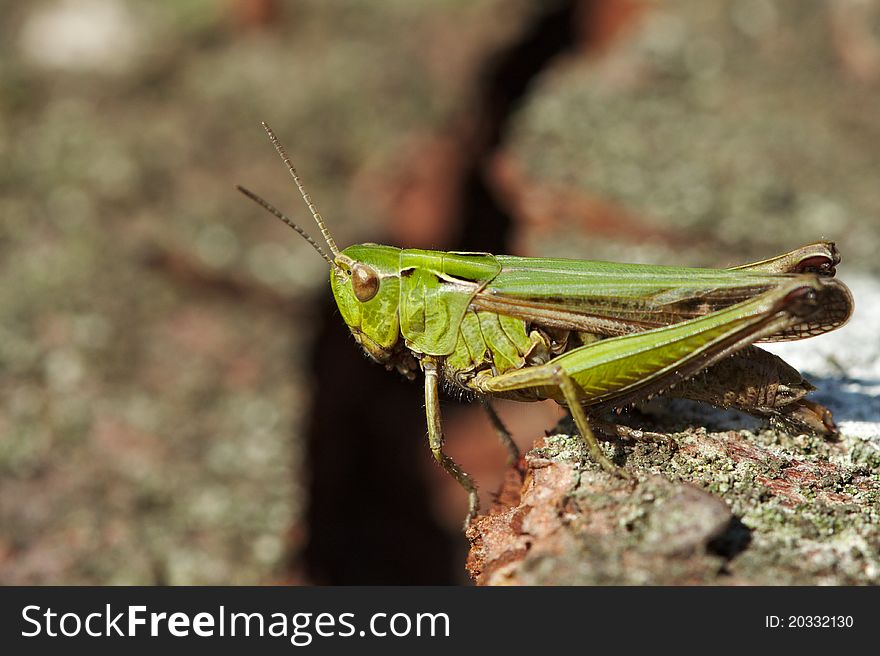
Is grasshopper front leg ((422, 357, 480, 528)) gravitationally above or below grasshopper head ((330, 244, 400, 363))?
below

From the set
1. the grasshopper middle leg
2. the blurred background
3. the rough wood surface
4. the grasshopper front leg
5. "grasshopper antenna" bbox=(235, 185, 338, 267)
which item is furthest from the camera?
the blurred background

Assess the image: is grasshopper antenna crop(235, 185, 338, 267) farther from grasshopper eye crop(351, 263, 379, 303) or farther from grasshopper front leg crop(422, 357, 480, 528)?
grasshopper front leg crop(422, 357, 480, 528)

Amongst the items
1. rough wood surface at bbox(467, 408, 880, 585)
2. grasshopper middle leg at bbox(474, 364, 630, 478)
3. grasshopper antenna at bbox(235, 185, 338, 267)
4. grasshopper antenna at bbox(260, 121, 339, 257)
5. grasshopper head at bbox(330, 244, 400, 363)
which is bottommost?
rough wood surface at bbox(467, 408, 880, 585)

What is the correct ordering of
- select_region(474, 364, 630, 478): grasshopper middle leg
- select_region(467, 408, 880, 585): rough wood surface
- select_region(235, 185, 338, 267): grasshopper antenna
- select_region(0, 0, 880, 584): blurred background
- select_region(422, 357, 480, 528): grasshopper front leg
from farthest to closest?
select_region(0, 0, 880, 584): blurred background → select_region(422, 357, 480, 528): grasshopper front leg → select_region(235, 185, 338, 267): grasshopper antenna → select_region(474, 364, 630, 478): grasshopper middle leg → select_region(467, 408, 880, 585): rough wood surface

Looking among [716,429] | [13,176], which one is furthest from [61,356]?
[716,429]

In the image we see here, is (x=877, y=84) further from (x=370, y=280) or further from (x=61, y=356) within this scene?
(x=61, y=356)

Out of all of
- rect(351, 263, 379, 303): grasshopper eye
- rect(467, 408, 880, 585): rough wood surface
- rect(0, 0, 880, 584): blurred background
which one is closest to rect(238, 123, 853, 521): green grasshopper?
rect(351, 263, 379, 303): grasshopper eye

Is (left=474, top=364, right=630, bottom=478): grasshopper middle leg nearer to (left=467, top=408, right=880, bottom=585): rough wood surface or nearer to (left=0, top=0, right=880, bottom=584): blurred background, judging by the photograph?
(left=467, top=408, right=880, bottom=585): rough wood surface

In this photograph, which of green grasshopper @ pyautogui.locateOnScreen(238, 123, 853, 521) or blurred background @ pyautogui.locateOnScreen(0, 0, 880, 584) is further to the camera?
blurred background @ pyautogui.locateOnScreen(0, 0, 880, 584)
